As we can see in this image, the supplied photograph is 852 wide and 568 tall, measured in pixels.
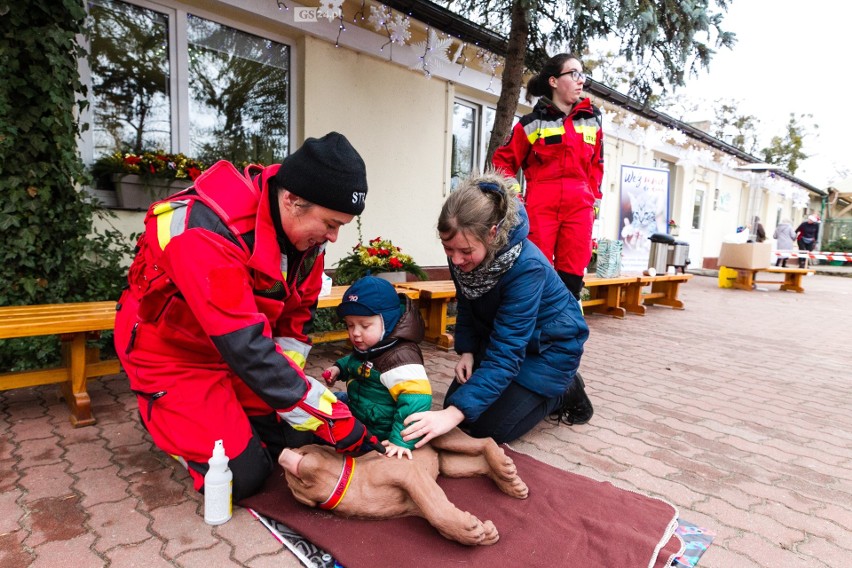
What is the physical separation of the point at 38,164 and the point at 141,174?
1.04m

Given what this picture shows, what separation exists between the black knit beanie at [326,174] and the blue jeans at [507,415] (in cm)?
122

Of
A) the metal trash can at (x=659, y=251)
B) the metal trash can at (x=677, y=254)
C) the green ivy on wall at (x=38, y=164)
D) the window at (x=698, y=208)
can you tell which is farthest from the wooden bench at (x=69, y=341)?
the window at (x=698, y=208)

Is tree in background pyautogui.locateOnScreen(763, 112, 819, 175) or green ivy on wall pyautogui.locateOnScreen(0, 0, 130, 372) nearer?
green ivy on wall pyautogui.locateOnScreen(0, 0, 130, 372)

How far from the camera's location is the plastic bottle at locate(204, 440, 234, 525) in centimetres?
174

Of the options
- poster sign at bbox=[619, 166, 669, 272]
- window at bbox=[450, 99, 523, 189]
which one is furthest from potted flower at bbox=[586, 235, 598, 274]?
window at bbox=[450, 99, 523, 189]

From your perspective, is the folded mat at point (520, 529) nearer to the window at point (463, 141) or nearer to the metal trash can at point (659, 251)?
the window at point (463, 141)

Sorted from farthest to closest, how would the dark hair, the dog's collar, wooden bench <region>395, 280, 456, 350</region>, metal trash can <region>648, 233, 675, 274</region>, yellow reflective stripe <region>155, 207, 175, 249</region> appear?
metal trash can <region>648, 233, 675, 274</region>, wooden bench <region>395, 280, 456, 350</region>, the dark hair, the dog's collar, yellow reflective stripe <region>155, 207, 175, 249</region>

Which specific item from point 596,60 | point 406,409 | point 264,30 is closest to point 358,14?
point 264,30

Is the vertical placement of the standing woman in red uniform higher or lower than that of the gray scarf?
higher

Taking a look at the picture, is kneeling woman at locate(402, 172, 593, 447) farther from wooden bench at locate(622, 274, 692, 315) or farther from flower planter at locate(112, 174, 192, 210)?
wooden bench at locate(622, 274, 692, 315)

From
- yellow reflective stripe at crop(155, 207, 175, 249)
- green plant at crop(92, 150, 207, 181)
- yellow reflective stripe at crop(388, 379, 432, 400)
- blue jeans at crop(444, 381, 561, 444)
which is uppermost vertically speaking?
green plant at crop(92, 150, 207, 181)

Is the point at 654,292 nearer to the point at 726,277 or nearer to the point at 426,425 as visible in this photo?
the point at 726,277

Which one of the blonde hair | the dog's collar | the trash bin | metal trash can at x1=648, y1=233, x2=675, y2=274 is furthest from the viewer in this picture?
the trash bin

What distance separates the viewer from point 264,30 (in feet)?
A: 16.4
